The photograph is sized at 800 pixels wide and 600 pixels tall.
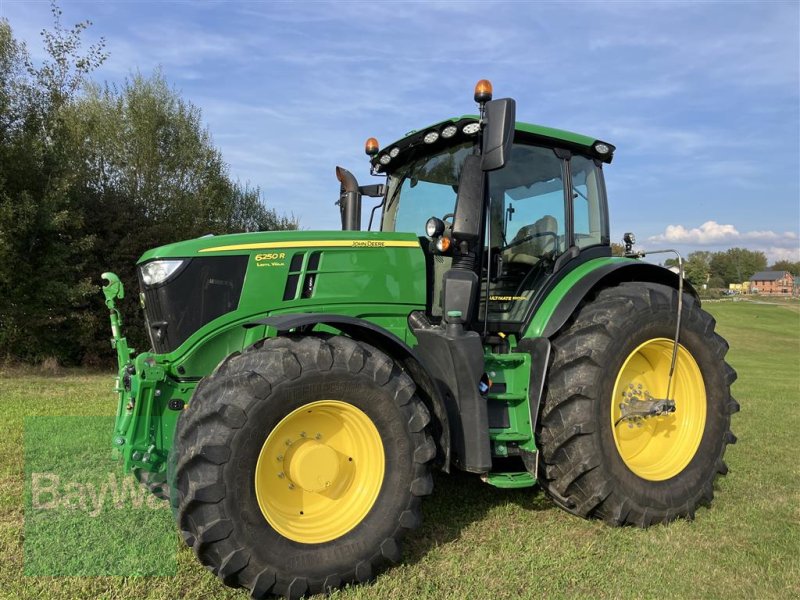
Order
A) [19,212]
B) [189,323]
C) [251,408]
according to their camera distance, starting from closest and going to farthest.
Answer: [251,408] < [189,323] < [19,212]

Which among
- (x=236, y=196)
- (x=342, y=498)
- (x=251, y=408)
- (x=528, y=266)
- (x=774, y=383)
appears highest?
(x=236, y=196)

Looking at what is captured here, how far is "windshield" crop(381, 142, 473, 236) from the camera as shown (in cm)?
428

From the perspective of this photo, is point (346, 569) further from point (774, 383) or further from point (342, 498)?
point (774, 383)

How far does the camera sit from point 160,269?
11.7 ft

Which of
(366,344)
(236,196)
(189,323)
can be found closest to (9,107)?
(236,196)

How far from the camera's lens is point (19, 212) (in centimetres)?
1126

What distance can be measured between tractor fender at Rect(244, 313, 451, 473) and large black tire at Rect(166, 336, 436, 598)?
107mm

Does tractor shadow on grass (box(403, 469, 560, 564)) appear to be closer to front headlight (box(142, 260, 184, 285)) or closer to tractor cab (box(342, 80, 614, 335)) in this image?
tractor cab (box(342, 80, 614, 335))

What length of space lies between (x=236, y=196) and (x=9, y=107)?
8148 millimetres

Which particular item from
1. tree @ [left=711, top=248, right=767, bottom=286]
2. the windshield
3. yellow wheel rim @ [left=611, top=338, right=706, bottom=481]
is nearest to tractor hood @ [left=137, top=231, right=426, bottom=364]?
the windshield

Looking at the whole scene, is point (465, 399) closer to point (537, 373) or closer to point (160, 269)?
point (537, 373)

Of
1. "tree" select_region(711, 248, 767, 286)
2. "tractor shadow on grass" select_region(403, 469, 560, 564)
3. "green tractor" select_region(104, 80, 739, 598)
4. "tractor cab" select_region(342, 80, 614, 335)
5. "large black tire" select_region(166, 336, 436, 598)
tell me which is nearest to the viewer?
"large black tire" select_region(166, 336, 436, 598)

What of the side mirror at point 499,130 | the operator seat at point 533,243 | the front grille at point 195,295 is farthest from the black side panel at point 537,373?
the front grille at point 195,295

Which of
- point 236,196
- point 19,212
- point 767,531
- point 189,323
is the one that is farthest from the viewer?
point 236,196
